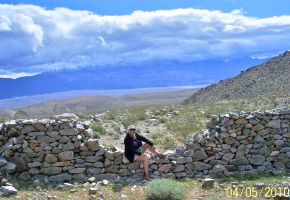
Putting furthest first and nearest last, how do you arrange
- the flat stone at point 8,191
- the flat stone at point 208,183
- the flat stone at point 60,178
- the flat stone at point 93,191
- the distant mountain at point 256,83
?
the distant mountain at point 256,83 → the flat stone at point 60,178 → the flat stone at point 208,183 → the flat stone at point 93,191 → the flat stone at point 8,191

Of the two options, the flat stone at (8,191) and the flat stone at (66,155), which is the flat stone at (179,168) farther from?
the flat stone at (8,191)

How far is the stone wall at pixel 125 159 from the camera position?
674 inches

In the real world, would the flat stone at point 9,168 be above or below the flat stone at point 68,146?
below

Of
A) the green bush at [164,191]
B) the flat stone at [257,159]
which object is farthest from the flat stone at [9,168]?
the flat stone at [257,159]

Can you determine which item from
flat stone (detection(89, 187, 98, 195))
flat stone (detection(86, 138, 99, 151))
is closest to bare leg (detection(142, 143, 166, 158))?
flat stone (detection(86, 138, 99, 151))

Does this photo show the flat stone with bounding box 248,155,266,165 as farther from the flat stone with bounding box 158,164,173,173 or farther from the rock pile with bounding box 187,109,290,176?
the flat stone with bounding box 158,164,173,173

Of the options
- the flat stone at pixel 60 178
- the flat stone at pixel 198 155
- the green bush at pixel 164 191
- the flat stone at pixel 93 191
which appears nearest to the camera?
the green bush at pixel 164 191

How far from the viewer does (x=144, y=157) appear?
1688 centimetres

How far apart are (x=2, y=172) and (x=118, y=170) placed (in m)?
3.68

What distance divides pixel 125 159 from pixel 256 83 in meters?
48.8

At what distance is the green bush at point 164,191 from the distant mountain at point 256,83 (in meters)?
42.2
